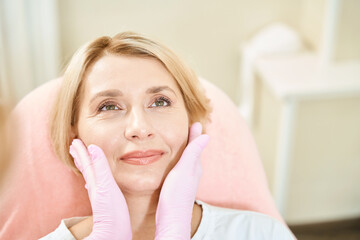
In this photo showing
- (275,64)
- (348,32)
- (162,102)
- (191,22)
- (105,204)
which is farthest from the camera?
(191,22)

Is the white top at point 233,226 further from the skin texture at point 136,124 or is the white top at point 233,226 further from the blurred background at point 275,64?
the blurred background at point 275,64

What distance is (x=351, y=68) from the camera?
2086mm

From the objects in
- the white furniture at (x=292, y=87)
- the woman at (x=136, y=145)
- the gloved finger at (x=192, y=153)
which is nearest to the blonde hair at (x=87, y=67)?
the woman at (x=136, y=145)

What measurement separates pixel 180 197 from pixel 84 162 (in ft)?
0.79

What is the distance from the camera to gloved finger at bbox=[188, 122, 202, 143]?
1161 millimetres

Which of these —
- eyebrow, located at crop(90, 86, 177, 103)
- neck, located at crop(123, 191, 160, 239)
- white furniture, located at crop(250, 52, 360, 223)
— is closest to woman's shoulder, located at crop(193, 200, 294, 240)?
neck, located at crop(123, 191, 160, 239)

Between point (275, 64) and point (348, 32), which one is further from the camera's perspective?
point (275, 64)

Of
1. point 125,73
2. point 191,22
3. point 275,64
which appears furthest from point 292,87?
point 125,73

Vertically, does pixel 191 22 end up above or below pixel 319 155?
above

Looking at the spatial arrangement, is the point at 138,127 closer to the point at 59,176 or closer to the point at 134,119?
the point at 134,119

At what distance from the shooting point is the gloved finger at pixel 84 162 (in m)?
1.04

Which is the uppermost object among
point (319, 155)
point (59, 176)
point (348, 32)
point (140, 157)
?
point (348, 32)

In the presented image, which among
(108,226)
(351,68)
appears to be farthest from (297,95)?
(108,226)

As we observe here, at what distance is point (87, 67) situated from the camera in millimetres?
1123
